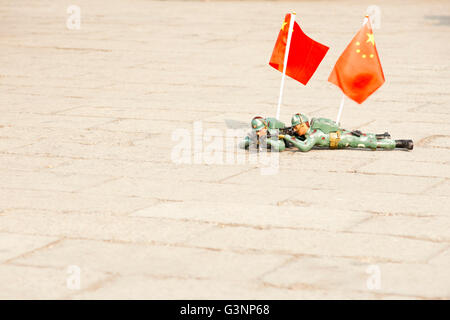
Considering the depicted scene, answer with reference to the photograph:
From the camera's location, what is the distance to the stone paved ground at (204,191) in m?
4.54

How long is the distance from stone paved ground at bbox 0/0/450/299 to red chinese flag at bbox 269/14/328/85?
749mm

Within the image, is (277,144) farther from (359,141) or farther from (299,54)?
(299,54)

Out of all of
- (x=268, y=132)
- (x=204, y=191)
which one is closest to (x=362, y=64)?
(x=268, y=132)

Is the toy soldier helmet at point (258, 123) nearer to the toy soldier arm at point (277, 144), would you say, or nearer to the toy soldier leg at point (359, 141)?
the toy soldier arm at point (277, 144)

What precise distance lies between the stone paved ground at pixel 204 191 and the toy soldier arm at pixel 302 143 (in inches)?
3.3


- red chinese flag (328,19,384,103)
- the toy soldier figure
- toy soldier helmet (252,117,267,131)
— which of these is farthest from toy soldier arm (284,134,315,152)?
red chinese flag (328,19,384,103)

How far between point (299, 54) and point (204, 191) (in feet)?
6.42

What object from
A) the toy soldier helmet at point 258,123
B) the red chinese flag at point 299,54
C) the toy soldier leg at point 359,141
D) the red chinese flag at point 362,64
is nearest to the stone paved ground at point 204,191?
the toy soldier leg at point 359,141

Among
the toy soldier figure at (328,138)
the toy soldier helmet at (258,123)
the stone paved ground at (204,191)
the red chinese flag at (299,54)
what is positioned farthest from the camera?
the red chinese flag at (299,54)

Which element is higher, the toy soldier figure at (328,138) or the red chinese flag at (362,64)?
the red chinese flag at (362,64)

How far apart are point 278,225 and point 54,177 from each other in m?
2.05

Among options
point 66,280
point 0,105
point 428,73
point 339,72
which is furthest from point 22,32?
point 66,280

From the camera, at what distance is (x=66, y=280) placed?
14.7ft

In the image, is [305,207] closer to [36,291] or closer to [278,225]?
[278,225]
